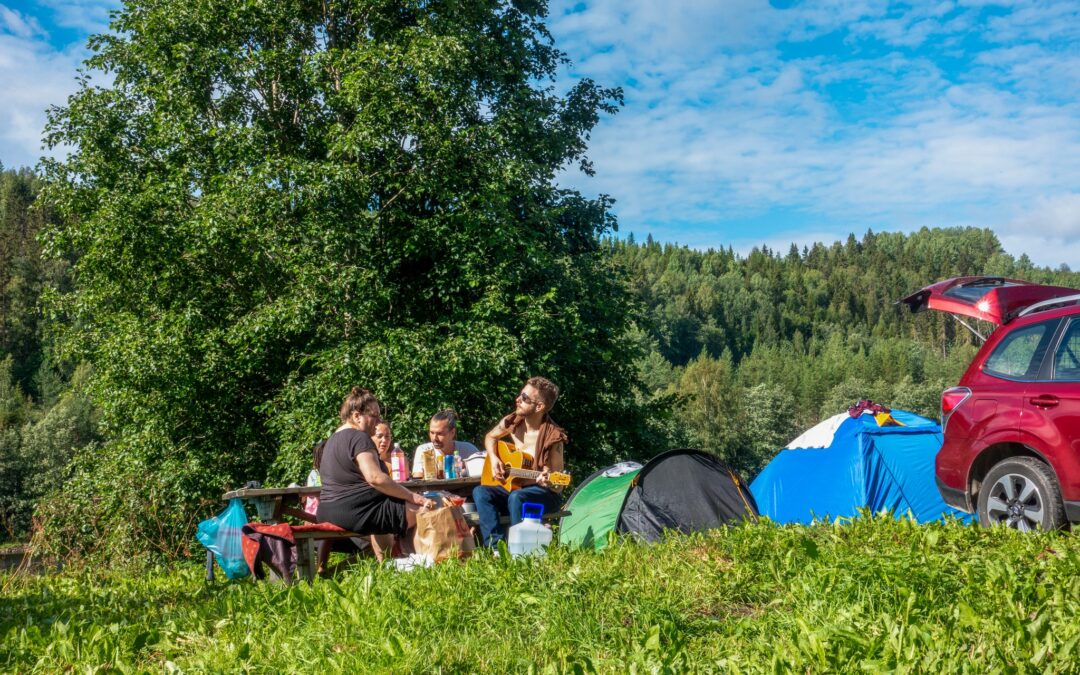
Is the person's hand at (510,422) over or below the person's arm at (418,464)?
over

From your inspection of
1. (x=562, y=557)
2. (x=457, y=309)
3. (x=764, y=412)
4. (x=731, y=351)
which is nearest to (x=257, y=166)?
(x=457, y=309)

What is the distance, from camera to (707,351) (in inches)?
5281

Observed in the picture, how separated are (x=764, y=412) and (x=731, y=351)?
210 ft

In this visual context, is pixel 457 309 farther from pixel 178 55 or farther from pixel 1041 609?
pixel 1041 609

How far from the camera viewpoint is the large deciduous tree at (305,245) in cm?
1396

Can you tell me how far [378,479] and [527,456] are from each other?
52.3 inches

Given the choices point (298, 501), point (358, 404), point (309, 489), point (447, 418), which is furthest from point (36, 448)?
point (358, 404)

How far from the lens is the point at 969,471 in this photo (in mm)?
6859

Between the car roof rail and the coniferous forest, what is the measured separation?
25.2 feet

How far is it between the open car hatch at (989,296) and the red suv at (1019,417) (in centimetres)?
1

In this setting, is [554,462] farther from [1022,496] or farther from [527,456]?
[1022,496]

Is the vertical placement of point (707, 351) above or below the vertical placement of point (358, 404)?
above

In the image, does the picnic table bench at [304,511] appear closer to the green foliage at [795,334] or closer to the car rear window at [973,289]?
the car rear window at [973,289]

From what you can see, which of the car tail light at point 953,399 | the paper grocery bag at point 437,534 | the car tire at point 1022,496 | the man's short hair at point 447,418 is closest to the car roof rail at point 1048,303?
the car tail light at point 953,399
